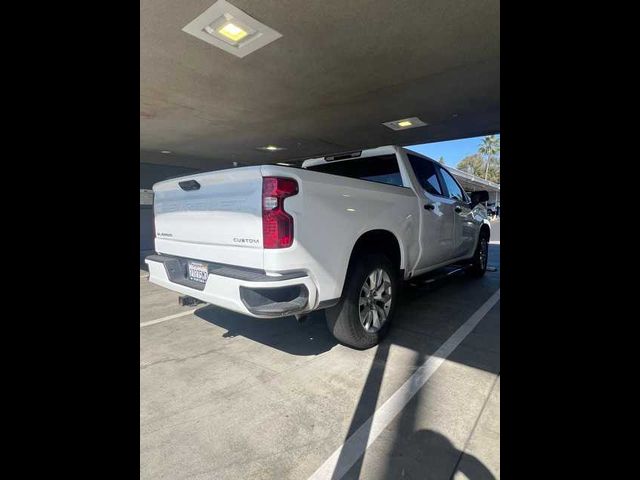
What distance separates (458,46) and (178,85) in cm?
414

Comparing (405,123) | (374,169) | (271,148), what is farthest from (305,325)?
(271,148)

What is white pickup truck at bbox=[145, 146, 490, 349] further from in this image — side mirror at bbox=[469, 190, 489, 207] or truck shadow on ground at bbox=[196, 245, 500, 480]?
side mirror at bbox=[469, 190, 489, 207]

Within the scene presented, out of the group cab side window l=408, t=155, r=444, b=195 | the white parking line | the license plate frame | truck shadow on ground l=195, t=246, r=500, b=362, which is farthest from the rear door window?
the white parking line

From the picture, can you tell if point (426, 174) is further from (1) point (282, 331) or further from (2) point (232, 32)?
(2) point (232, 32)

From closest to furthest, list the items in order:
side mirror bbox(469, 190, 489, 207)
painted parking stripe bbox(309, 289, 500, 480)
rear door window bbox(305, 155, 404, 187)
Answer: painted parking stripe bbox(309, 289, 500, 480)
rear door window bbox(305, 155, 404, 187)
side mirror bbox(469, 190, 489, 207)

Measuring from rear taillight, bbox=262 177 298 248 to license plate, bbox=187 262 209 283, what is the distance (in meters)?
0.81

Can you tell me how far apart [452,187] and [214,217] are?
4118mm

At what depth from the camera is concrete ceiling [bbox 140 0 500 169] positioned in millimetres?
3359

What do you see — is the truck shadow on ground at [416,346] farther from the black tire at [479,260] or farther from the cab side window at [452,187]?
the cab side window at [452,187]

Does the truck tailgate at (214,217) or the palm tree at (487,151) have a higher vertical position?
the palm tree at (487,151)

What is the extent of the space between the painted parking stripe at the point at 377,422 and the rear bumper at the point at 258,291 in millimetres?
927

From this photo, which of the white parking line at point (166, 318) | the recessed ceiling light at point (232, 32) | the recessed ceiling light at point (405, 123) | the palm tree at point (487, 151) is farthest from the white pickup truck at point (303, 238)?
the palm tree at point (487, 151)

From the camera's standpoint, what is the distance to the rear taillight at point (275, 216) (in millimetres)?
2475
